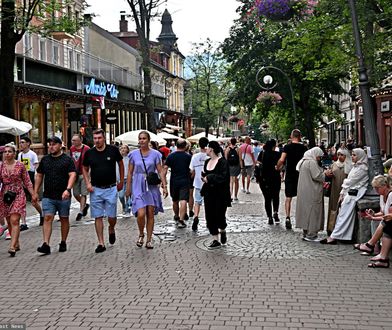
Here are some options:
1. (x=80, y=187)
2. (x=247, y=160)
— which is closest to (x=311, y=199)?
(x=80, y=187)

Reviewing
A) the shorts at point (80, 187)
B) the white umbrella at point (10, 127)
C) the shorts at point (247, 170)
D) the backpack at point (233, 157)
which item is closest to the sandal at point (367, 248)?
the shorts at point (80, 187)

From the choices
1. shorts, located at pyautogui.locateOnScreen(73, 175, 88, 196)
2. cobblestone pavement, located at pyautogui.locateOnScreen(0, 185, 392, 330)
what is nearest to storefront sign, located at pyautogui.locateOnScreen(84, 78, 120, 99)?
shorts, located at pyautogui.locateOnScreen(73, 175, 88, 196)

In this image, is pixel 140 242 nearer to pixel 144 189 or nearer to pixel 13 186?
pixel 144 189

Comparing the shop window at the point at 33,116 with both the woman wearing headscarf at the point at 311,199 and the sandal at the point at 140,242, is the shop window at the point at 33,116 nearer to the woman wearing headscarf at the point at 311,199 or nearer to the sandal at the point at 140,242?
the sandal at the point at 140,242

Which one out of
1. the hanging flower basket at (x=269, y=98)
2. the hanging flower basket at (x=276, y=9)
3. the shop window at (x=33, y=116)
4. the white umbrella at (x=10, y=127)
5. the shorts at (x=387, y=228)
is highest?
the hanging flower basket at (x=276, y=9)

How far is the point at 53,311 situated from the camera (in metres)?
6.34

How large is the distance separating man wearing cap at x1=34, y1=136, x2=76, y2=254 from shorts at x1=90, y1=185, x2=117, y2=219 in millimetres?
389

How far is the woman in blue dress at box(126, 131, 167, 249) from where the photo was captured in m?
10.0

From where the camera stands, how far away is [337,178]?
10922 mm

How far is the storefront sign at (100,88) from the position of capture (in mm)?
32328

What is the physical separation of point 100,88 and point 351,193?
2599cm

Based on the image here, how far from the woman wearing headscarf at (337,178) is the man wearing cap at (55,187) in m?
4.36

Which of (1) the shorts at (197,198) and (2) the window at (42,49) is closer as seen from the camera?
(1) the shorts at (197,198)

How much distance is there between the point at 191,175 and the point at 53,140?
338cm
